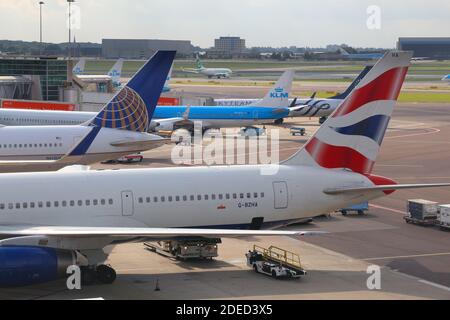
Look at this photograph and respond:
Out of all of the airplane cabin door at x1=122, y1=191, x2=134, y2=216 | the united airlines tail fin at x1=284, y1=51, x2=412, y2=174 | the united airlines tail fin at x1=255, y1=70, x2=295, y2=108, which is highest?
the united airlines tail fin at x1=255, y1=70, x2=295, y2=108

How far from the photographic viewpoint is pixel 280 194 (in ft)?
114

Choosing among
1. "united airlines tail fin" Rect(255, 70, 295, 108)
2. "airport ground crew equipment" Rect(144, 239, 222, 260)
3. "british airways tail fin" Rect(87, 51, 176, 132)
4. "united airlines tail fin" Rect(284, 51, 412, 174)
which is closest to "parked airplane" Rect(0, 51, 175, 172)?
"british airways tail fin" Rect(87, 51, 176, 132)

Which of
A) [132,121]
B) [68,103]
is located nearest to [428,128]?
[68,103]

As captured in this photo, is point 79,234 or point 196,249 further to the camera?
point 196,249

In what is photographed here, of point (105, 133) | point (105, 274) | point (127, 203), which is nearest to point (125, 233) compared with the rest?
point (105, 274)

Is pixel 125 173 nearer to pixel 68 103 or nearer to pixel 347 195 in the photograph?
pixel 347 195

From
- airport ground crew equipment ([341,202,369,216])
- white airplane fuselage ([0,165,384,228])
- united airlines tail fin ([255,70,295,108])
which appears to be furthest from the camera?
united airlines tail fin ([255,70,295,108])

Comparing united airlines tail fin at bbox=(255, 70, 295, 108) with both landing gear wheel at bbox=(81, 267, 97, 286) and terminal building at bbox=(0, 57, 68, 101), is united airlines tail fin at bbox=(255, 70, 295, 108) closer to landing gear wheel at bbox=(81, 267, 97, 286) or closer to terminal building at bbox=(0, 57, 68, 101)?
terminal building at bbox=(0, 57, 68, 101)

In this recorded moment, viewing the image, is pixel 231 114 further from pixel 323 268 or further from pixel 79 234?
pixel 79 234

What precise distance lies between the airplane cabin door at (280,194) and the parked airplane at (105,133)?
73.1 feet

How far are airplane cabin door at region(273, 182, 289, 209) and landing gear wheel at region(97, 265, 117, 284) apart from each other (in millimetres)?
7607

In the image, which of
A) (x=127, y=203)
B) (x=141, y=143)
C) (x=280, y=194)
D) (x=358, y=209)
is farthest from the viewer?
(x=141, y=143)

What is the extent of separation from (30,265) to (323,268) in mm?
12629

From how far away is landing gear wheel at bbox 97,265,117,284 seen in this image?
31.7 meters
